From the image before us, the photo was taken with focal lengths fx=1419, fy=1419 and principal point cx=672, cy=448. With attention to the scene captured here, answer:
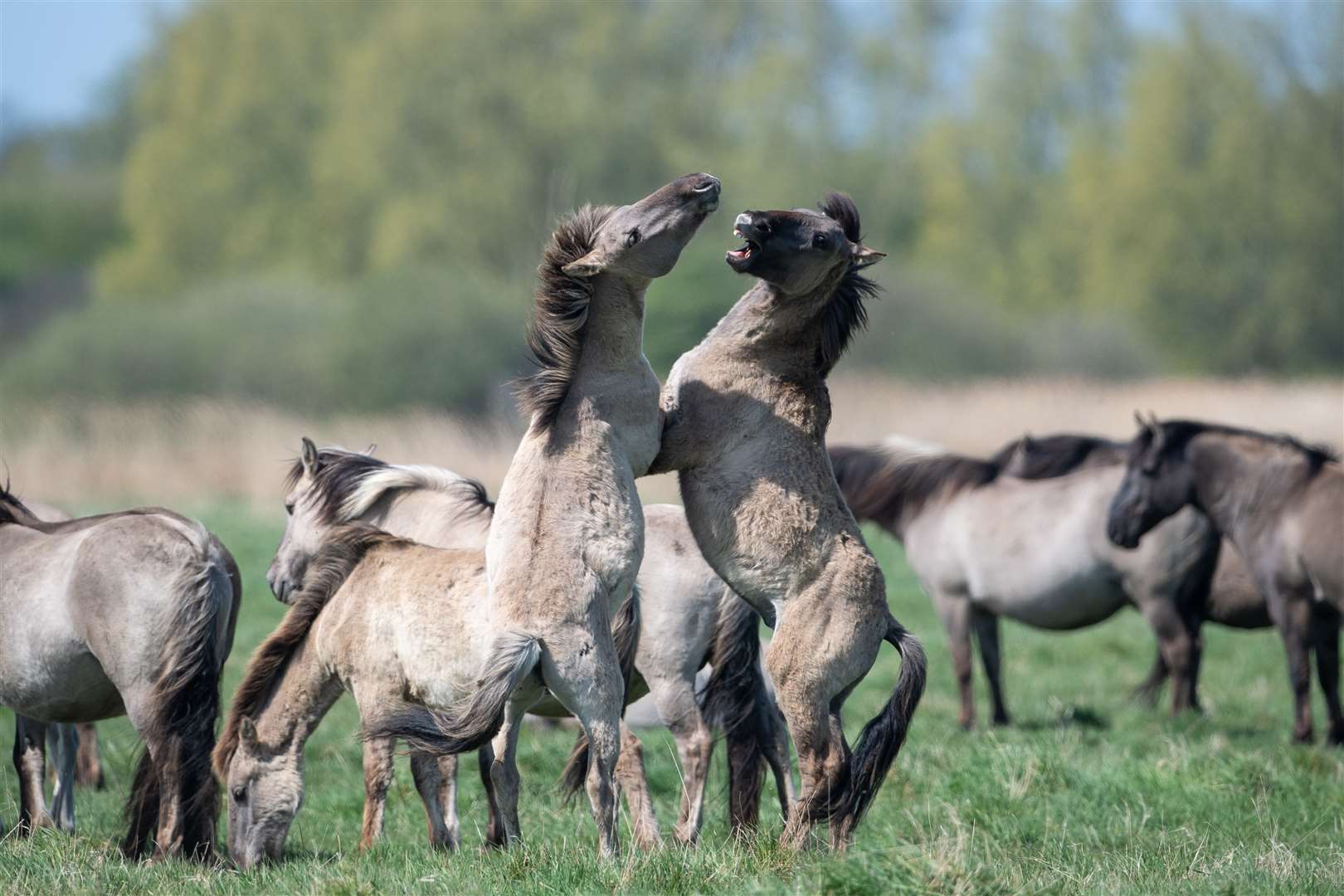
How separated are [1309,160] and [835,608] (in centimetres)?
4261

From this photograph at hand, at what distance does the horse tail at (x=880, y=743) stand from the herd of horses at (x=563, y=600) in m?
0.01

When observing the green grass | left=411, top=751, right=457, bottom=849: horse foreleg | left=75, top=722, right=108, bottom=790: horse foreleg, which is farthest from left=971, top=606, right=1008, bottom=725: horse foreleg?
left=75, top=722, right=108, bottom=790: horse foreleg

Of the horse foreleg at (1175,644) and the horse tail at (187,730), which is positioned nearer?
the horse tail at (187,730)

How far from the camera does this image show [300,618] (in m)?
6.12

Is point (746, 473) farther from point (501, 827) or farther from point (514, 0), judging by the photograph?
point (514, 0)

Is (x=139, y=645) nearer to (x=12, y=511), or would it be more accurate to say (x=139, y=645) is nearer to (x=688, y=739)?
(x=12, y=511)

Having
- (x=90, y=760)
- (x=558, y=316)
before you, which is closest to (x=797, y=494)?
(x=558, y=316)

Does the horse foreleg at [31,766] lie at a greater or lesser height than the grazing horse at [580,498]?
lesser

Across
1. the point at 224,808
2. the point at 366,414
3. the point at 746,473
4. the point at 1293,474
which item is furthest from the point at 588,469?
the point at 366,414

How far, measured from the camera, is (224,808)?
275 inches

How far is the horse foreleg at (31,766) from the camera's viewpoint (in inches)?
259

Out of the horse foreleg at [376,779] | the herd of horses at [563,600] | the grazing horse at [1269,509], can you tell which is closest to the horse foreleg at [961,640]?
the grazing horse at [1269,509]

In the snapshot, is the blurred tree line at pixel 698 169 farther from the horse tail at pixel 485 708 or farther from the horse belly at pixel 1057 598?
the horse tail at pixel 485 708

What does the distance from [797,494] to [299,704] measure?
2373 millimetres
